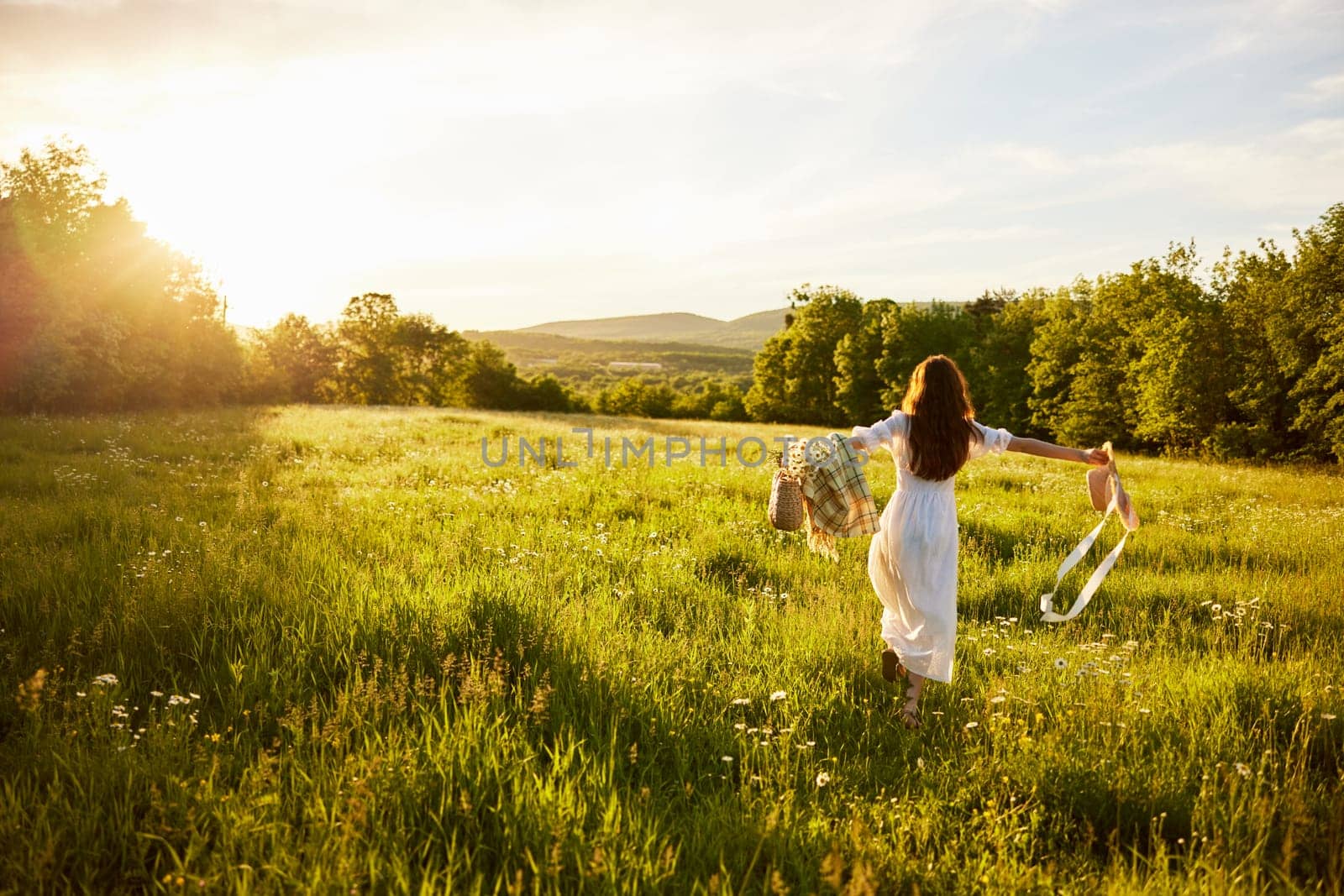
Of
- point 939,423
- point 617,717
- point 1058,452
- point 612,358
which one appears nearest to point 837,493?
point 939,423

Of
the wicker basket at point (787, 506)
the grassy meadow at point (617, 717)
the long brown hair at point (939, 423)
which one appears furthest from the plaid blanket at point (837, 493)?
the grassy meadow at point (617, 717)

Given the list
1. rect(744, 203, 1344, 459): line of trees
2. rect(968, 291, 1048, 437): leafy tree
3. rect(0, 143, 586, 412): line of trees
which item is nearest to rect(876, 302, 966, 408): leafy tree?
rect(744, 203, 1344, 459): line of trees

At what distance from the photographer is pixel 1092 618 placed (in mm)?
6301

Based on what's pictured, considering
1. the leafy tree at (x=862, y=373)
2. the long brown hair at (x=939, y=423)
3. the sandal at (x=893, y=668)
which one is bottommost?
the sandal at (x=893, y=668)

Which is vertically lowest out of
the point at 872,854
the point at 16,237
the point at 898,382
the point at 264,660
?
the point at 872,854

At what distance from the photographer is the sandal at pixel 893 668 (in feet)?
15.9

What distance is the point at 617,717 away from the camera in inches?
158

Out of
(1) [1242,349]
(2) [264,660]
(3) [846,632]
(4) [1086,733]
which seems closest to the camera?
(4) [1086,733]

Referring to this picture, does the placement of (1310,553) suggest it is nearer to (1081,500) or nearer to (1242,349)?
(1081,500)

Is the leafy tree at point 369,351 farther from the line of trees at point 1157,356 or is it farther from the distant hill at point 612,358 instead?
the line of trees at point 1157,356

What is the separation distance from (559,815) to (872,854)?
1.35 meters

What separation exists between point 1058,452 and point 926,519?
1081 mm

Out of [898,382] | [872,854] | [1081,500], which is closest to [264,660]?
[872,854]

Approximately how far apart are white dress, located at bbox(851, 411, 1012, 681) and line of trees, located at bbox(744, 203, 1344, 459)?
1056 inches
